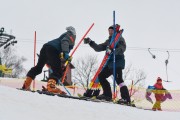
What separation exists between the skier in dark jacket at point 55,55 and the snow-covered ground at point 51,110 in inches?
74.2

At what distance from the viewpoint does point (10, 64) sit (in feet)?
208

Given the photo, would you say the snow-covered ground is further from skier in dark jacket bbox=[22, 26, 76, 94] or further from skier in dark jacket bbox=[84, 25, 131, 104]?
skier in dark jacket bbox=[84, 25, 131, 104]

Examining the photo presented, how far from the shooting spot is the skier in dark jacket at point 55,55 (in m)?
8.54

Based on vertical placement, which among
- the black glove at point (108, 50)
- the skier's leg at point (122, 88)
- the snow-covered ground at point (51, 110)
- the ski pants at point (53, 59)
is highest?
the black glove at point (108, 50)

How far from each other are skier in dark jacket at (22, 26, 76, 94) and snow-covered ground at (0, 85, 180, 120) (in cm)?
188

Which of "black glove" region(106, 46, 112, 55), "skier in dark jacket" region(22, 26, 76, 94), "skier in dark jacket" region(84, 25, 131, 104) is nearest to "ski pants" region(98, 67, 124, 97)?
"skier in dark jacket" region(84, 25, 131, 104)

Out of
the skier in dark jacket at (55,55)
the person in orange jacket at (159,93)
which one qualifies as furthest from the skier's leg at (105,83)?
the person in orange jacket at (159,93)

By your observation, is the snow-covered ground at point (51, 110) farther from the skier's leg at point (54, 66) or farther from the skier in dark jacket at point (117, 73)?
the skier in dark jacket at point (117, 73)

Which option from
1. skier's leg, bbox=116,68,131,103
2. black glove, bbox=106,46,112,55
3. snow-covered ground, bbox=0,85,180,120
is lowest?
snow-covered ground, bbox=0,85,180,120

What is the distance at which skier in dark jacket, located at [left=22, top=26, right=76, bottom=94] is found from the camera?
8.54 m

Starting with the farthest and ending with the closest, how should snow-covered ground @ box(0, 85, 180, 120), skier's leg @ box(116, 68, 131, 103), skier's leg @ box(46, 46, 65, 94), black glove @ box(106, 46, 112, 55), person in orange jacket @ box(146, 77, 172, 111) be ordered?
person in orange jacket @ box(146, 77, 172, 111), black glove @ box(106, 46, 112, 55), skier's leg @ box(116, 68, 131, 103), skier's leg @ box(46, 46, 65, 94), snow-covered ground @ box(0, 85, 180, 120)

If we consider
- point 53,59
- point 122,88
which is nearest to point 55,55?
point 53,59

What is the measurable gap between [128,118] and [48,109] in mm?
1255

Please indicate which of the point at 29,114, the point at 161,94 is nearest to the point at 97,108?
the point at 29,114
